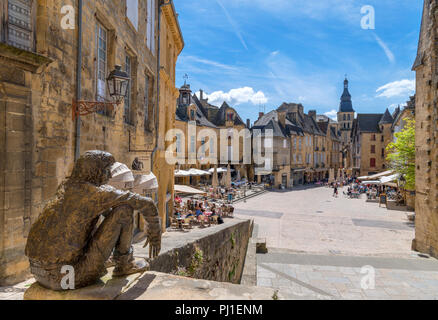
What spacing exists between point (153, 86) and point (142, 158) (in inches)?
130

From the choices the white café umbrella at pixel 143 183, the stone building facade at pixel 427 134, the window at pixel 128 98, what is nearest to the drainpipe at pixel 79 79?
the white café umbrella at pixel 143 183

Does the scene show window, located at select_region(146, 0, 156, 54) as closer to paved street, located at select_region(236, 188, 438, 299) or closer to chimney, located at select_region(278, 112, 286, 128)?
paved street, located at select_region(236, 188, 438, 299)

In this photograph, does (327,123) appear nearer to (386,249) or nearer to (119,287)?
(386,249)

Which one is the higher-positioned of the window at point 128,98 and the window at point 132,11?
the window at point 132,11

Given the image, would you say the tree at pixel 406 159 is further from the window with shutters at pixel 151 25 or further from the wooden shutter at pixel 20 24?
the wooden shutter at pixel 20 24

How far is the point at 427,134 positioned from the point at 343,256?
20.4 ft

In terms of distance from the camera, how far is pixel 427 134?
40.1 feet

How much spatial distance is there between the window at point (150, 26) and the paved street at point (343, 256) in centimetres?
866

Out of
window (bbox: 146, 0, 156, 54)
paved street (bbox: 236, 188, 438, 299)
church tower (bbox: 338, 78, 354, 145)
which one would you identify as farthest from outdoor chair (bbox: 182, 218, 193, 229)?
church tower (bbox: 338, 78, 354, 145)

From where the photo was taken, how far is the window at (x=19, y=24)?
392 centimetres

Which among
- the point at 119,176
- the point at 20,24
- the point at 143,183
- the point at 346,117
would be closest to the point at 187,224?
the point at 143,183

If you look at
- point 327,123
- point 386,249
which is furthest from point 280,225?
point 327,123

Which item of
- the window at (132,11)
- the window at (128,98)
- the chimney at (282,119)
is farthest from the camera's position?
the chimney at (282,119)
